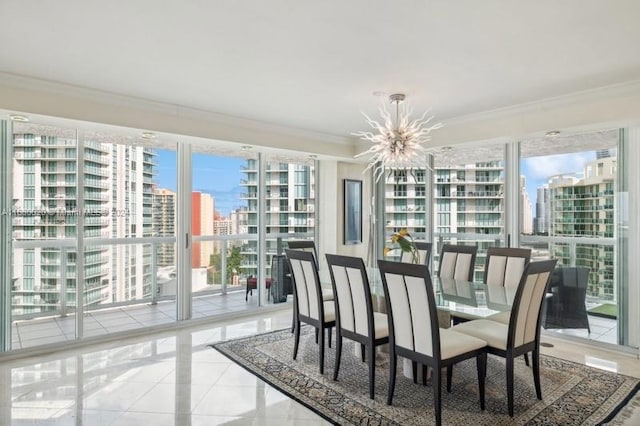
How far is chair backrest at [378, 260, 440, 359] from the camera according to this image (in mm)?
2510

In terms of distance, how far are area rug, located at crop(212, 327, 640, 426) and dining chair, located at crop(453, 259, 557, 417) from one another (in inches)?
7.4

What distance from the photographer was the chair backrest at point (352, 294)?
9.75 feet

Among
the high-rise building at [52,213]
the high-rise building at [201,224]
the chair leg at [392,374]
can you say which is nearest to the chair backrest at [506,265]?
the chair leg at [392,374]

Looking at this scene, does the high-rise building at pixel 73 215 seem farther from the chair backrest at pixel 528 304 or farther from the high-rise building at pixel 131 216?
the chair backrest at pixel 528 304

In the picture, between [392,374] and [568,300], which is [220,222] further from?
[568,300]

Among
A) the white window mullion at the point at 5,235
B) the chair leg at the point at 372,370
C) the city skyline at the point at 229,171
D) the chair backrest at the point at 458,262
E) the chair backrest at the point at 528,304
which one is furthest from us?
the city skyline at the point at 229,171

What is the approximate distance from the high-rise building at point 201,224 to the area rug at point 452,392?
1.64 metres

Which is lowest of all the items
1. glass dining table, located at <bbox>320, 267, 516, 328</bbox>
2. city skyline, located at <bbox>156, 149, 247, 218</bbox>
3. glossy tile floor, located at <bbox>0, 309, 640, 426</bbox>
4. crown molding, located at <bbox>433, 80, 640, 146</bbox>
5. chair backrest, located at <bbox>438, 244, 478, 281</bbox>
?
glossy tile floor, located at <bbox>0, 309, 640, 426</bbox>

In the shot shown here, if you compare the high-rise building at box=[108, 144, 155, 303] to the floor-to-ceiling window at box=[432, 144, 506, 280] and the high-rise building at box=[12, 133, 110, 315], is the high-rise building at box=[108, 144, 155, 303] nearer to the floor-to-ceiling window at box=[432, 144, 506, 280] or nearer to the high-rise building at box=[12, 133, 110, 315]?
the high-rise building at box=[12, 133, 110, 315]

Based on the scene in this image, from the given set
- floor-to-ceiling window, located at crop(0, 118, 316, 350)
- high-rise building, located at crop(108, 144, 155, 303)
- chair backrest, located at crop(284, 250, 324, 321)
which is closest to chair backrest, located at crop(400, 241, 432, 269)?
chair backrest, located at crop(284, 250, 324, 321)

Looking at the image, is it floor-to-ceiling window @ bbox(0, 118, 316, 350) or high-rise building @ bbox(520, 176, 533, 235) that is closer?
floor-to-ceiling window @ bbox(0, 118, 316, 350)

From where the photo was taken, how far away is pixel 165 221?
4988 mm

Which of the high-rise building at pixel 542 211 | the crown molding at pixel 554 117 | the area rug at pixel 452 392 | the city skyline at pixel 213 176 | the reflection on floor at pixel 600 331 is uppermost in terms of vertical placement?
the crown molding at pixel 554 117

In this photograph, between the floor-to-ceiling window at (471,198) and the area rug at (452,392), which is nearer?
the area rug at (452,392)
